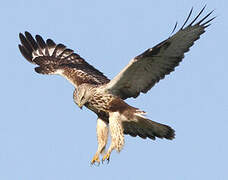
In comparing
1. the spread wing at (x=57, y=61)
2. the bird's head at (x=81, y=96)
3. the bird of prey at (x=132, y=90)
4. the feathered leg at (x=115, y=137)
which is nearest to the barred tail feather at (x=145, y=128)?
the bird of prey at (x=132, y=90)

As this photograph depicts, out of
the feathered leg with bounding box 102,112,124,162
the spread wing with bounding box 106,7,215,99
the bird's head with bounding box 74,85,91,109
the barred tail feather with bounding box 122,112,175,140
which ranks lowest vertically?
the feathered leg with bounding box 102,112,124,162

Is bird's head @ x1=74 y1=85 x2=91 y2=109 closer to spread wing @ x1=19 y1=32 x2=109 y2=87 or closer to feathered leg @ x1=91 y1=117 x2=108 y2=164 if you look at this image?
feathered leg @ x1=91 y1=117 x2=108 y2=164

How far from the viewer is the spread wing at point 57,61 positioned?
472 inches

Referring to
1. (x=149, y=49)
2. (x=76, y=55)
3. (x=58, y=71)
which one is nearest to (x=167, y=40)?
(x=149, y=49)

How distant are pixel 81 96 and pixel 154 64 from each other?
144 cm

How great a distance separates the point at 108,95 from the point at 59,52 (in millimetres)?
3911

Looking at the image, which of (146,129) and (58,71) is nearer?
(146,129)

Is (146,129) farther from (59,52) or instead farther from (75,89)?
(59,52)

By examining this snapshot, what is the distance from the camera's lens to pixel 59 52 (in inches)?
570

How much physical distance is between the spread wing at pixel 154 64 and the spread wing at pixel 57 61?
1062 mm

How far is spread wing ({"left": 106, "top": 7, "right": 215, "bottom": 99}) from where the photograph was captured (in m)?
10.3

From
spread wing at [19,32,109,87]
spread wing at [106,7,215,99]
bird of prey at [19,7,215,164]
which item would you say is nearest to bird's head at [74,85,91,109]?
bird of prey at [19,7,215,164]

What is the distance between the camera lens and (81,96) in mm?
10680

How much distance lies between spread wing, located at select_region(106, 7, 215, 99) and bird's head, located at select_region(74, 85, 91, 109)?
0.40m
